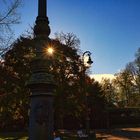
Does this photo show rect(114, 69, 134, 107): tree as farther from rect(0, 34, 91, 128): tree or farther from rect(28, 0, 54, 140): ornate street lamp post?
rect(28, 0, 54, 140): ornate street lamp post

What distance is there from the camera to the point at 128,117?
67625 millimetres

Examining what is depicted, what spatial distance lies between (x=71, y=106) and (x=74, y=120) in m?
17.2

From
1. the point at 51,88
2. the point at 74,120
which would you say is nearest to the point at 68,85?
the point at 74,120

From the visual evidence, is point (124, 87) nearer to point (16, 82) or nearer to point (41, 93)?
point (16, 82)

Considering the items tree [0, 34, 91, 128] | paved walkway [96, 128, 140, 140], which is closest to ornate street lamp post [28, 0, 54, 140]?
paved walkway [96, 128, 140, 140]

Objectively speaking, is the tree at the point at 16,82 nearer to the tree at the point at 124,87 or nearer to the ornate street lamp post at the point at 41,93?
the ornate street lamp post at the point at 41,93

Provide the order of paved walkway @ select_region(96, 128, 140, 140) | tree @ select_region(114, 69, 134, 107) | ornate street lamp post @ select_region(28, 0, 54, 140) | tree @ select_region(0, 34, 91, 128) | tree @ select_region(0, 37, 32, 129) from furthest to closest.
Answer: tree @ select_region(114, 69, 134, 107) < tree @ select_region(0, 34, 91, 128) < tree @ select_region(0, 37, 32, 129) < paved walkway @ select_region(96, 128, 140, 140) < ornate street lamp post @ select_region(28, 0, 54, 140)

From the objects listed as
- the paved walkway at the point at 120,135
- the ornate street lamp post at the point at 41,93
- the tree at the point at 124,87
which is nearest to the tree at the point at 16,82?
the paved walkway at the point at 120,135

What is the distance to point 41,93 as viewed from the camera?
20.2 feet

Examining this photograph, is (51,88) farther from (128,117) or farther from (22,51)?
(128,117)

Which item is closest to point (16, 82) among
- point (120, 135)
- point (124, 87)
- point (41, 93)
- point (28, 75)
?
point (28, 75)

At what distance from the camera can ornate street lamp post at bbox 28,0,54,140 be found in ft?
20.1

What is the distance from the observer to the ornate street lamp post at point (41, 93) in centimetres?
612

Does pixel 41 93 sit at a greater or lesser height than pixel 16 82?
lesser
